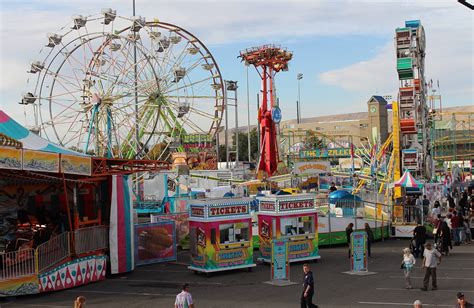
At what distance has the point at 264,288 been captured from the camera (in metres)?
16.2

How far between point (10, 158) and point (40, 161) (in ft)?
3.37

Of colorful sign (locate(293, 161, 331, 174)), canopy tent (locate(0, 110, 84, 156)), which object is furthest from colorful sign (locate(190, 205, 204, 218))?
colorful sign (locate(293, 161, 331, 174))

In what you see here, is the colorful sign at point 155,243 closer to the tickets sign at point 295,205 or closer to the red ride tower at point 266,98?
the tickets sign at point 295,205

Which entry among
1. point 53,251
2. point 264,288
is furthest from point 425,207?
point 53,251

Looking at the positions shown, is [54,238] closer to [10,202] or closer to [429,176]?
[10,202]

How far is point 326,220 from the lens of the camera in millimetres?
24719

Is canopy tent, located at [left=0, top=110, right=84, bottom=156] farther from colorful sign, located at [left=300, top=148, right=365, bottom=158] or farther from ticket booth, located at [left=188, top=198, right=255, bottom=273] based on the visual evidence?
colorful sign, located at [left=300, top=148, right=365, bottom=158]

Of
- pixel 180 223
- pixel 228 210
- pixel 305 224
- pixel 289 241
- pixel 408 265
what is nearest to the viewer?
pixel 408 265

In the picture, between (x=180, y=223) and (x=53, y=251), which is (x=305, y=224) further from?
(x=53, y=251)

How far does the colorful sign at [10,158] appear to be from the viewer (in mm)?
14586

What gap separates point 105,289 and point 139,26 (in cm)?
1743

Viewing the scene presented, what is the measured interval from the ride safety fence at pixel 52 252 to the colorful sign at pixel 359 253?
7.54 meters

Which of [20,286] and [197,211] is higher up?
[197,211]

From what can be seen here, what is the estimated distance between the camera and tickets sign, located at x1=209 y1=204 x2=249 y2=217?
18.6 m
